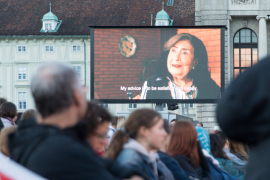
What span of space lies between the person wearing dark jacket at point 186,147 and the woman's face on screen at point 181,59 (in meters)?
15.4

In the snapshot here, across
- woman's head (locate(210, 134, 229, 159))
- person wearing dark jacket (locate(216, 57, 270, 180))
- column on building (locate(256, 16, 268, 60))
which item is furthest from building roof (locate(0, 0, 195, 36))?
person wearing dark jacket (locate(216, 57, 270, 180))

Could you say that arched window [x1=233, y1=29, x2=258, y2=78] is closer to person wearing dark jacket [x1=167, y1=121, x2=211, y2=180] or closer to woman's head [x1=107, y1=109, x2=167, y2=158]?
person wearing dark jacket [x1=167, y1=121, x2=211, y2=180]

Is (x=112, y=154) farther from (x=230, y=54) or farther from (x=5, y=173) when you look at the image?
(x=230, y=54)

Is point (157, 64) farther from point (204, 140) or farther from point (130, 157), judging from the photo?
point (130, 157)

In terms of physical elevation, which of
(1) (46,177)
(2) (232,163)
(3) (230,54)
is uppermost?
(3) (230,54)

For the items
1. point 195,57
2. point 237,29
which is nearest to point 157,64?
point 195,57

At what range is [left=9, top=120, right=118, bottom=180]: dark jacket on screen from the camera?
177cm

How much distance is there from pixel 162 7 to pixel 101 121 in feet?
127

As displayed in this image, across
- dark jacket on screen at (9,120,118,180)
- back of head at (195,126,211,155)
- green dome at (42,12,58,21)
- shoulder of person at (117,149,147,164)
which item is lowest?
back of head at (195,126,211,155)

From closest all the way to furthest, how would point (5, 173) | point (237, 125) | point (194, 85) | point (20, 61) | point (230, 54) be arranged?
point (5, 173)
point (237, 125)
point (194, 85)
point (230, 54)
point (20, 61)

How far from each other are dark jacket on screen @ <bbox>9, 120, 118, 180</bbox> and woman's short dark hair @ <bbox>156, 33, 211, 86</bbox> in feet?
60.6

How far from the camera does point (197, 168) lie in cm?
508

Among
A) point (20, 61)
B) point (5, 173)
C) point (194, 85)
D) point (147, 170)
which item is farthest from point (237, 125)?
point (20, 61)

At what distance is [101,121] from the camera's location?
9.39ft
